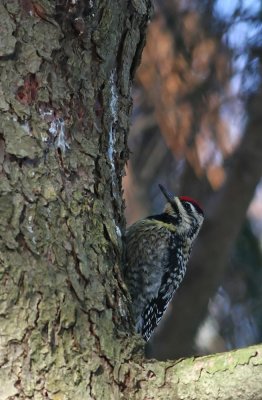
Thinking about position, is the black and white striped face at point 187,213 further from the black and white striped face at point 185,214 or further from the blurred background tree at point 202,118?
the blurred background tree at point 202,118

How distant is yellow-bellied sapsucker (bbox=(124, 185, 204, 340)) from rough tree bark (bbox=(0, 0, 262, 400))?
3.01 ft

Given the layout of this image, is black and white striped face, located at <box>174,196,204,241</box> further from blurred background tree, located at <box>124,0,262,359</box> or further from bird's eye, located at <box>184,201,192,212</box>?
blurred background tree, located at <box>124,0,262,359</box>

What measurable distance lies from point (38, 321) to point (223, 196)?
270 cm

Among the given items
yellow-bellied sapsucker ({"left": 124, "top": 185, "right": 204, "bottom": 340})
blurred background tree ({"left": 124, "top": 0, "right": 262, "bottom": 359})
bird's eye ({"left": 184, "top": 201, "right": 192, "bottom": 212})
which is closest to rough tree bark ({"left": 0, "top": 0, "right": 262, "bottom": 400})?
yellow-bellied sapsucker ({"left": 124, "top": 185, "right": 204, "bottom": 340})

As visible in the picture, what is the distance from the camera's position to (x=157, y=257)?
431cm

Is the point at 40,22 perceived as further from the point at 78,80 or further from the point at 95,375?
the point at 95,375

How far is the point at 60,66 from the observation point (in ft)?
9.82

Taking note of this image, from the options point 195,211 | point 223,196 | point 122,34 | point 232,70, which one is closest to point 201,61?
point 232,70

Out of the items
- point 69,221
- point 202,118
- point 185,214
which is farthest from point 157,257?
point 202,118

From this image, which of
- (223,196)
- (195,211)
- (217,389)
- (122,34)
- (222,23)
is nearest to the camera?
(217,389)

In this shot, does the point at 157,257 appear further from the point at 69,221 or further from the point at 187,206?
the point at 69,221

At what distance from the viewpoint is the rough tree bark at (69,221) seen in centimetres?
257

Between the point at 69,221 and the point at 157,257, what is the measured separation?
1.52 m

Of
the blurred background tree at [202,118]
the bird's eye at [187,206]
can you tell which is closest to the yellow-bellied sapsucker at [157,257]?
the bird's eye at [187,206]
